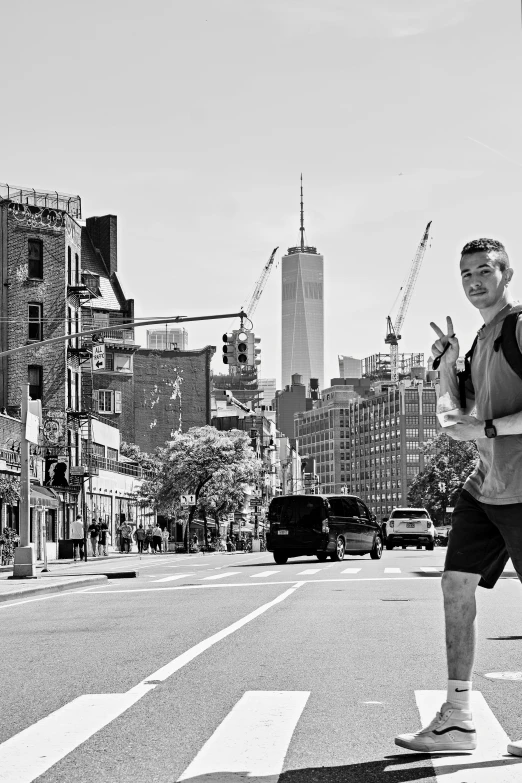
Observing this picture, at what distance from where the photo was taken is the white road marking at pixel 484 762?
5.12 metres

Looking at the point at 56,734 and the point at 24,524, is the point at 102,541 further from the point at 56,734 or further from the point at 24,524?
the point at 56,734

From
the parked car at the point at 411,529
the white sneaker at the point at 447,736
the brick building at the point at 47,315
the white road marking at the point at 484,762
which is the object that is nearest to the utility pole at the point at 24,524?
the white road marking at the point at 484,762

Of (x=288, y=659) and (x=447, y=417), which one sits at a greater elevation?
(x=447, y=417)

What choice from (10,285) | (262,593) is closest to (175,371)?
(10,285)

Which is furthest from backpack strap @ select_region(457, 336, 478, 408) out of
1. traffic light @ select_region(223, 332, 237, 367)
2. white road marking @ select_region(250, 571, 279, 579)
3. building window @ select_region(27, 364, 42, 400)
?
building window @ select_region(27, 364, 42, 400)

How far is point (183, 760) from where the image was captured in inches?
220

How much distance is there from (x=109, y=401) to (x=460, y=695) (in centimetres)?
7968

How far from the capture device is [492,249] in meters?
5.88

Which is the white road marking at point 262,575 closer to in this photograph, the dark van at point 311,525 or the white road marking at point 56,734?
the dark van at point 311,525

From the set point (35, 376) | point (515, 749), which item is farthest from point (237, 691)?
point (35, 376)

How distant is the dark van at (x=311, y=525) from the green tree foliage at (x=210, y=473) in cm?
3410

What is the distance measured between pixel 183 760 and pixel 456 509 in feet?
5.89

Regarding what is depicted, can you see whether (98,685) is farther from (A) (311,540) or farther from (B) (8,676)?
(A) (311,540)

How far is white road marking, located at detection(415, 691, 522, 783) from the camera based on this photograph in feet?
16.8
